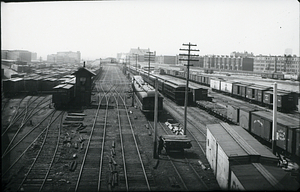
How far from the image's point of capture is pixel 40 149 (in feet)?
53.9

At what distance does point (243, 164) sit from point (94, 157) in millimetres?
8511

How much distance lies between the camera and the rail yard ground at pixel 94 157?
11773 millimetres

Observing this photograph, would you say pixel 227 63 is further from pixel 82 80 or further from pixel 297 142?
pixel 297 142

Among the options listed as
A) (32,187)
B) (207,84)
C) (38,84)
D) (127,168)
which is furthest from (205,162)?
(207,84)

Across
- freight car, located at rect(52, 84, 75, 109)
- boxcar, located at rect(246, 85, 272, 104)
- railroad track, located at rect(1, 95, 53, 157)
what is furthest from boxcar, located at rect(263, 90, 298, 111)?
railroad track, located at rect(1, 95, 53, 157)

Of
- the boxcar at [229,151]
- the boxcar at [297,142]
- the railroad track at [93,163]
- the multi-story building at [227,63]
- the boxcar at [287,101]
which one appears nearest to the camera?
the boxcar at [229,151]

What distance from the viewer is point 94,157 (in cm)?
1527

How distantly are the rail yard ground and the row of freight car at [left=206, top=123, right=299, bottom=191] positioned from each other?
1021mm

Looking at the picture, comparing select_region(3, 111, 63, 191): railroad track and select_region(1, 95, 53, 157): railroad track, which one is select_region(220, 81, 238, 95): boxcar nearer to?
select_region(1, 95, 53, 157): railroad track

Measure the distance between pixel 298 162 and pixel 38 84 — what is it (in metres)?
36.8

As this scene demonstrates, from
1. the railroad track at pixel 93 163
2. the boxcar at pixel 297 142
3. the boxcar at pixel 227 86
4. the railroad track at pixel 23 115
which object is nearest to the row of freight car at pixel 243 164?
the boxcar at pixel 297 142

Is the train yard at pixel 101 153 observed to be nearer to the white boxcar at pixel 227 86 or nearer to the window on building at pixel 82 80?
the window on building at pixel 82 80

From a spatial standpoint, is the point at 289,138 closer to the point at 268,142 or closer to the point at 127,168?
the point at 268,142

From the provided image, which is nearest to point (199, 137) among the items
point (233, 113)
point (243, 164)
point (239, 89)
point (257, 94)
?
point (233, 113)
